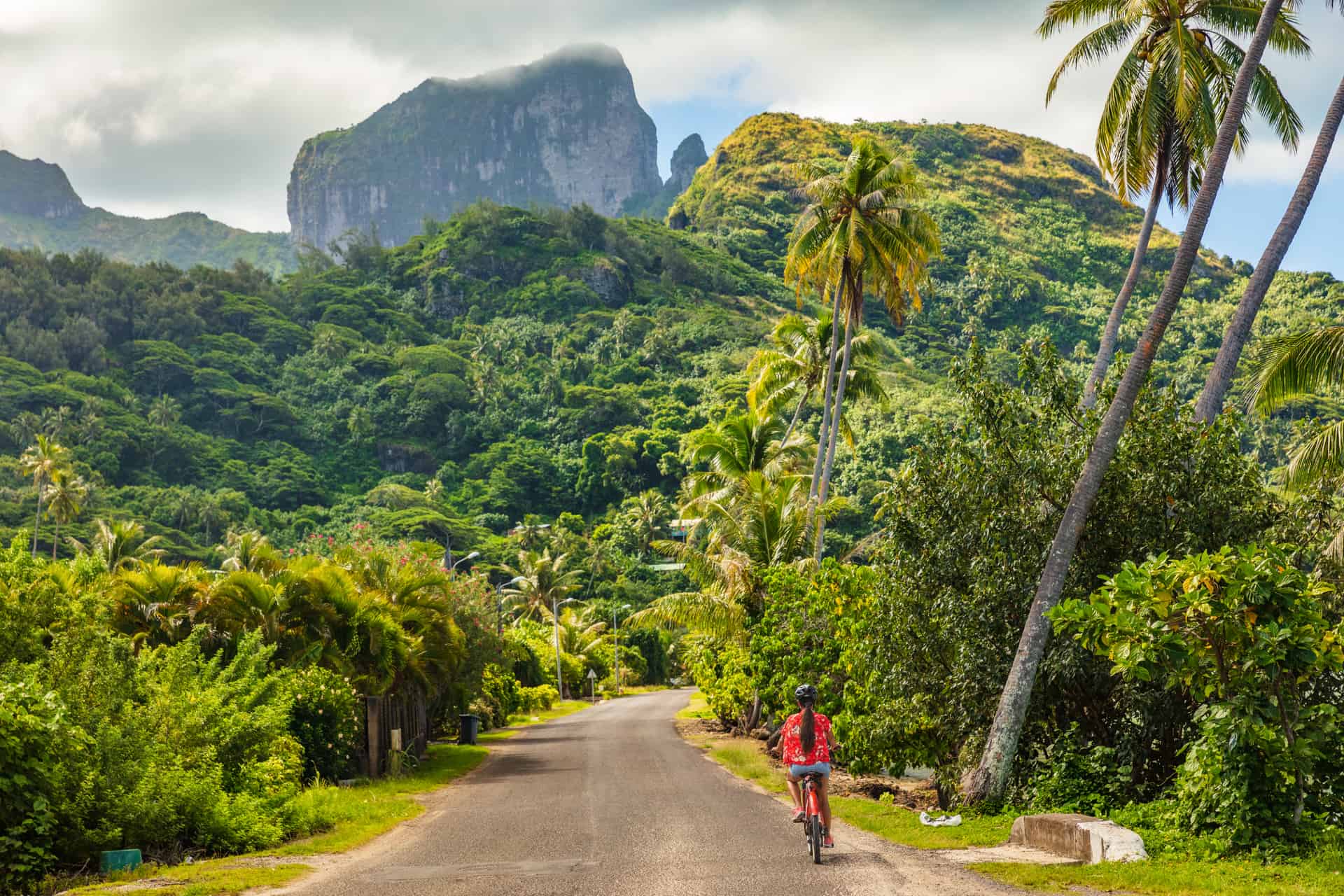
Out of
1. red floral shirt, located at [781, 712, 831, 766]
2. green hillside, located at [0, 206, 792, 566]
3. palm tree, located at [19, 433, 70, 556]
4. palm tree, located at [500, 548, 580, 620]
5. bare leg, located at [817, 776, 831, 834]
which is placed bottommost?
bare leg, located at [817, 776, 831, 834]

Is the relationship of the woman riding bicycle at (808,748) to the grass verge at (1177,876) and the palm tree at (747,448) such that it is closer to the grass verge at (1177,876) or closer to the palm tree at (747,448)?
the grass verge at (1177,876)

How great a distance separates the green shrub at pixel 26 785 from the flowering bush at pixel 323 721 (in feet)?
25.7

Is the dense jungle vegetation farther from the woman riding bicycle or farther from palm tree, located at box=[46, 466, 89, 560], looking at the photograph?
the woman riding bicycle

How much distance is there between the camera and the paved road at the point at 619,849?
33.2 ft

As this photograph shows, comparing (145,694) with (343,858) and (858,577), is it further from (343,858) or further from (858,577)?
(858,577)

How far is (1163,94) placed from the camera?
59.3ft

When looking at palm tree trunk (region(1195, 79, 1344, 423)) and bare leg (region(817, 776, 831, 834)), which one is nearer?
bare leg (region(817, 776, 831, 834))

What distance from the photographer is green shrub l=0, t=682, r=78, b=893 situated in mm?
10133

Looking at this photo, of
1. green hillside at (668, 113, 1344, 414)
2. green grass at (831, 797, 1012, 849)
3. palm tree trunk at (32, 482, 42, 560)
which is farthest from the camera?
green hillside at (668, 113, 1344, 414)

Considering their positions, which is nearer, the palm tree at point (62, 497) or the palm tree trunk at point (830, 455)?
the palm tree trunk at point (830, 455)

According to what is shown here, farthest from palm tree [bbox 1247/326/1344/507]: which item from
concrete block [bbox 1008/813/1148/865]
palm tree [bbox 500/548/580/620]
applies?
palm tree [bbox 500/548/580/620]

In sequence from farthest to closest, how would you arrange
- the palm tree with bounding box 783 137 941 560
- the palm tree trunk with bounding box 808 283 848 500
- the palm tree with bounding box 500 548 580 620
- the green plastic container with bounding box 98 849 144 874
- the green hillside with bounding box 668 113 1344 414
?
the green hillside with bounding box 668 113 1344 414 → the palm tree with bounding box 500 548 580 620 → the palm tree trunk with bounding box 808 283 848 500 → the palm tree with bounding box 783 137 941 560 → the green plastic container with bounding box 98 849 144 874

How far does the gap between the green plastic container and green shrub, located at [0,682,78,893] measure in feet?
2.26

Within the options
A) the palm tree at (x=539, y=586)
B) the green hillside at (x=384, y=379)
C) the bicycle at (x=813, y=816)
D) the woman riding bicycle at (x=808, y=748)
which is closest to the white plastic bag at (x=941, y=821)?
the woman riding bicycle at (x=808, y=748)
